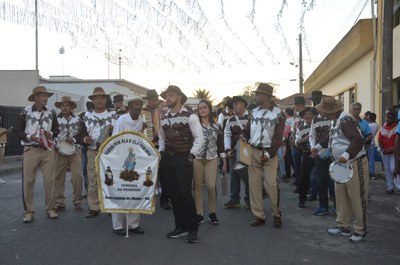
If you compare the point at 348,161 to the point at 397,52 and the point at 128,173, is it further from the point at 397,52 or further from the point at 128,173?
the point at 397,52

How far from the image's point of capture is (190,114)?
5.94 metres

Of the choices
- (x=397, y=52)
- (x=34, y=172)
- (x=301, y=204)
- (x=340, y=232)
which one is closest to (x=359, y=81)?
(x=397, y=52)

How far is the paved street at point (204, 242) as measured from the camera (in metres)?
5.10

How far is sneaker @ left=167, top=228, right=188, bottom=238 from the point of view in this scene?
6.00m

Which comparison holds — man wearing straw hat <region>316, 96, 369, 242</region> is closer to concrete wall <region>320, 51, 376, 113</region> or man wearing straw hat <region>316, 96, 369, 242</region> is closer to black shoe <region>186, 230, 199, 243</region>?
black shoe <region>186, 230, 199, 243</region>

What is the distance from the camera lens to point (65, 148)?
780cm

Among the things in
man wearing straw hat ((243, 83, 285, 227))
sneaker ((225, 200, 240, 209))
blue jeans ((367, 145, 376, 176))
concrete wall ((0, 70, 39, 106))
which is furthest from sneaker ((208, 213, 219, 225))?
concrete wall ((0, 70, 39, 106))

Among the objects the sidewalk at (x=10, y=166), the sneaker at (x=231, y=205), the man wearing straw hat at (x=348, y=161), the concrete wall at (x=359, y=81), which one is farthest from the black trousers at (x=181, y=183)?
the concrete wall at (x=359, y=81)

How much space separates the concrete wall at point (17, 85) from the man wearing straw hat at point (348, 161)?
2226 cm

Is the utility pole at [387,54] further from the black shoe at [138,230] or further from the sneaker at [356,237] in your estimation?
the black shoe at [138,230]

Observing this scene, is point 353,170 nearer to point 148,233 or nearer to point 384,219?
point 384,219

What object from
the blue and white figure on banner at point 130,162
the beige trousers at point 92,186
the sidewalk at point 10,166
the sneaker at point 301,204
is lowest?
the sneaker at point 301,204

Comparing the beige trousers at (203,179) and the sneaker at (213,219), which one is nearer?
the beige trousers at (203,179)

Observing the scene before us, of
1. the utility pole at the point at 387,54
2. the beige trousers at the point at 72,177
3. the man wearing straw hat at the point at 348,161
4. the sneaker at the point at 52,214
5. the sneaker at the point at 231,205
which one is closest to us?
the man wearing straw hat at the point at 348,161
